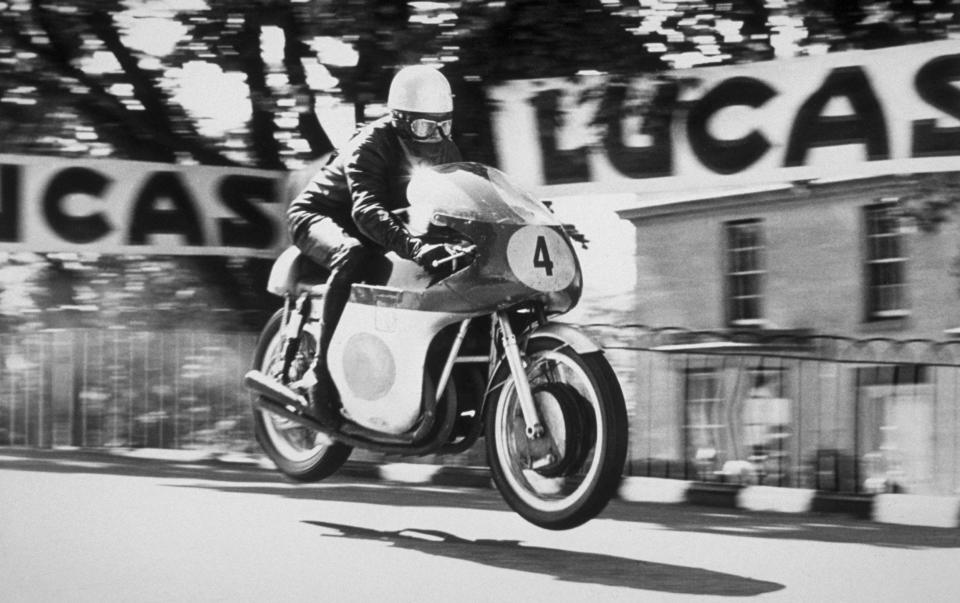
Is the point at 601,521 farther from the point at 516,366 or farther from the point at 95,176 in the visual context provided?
the point at 95,176

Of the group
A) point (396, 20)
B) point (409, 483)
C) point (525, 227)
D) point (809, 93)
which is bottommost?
point (409, 483)

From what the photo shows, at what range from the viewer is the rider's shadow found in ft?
17.0

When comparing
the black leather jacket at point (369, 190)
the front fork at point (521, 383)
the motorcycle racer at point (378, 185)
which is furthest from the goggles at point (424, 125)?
the front fork at point (521, 383)

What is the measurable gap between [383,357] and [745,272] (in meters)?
17.9

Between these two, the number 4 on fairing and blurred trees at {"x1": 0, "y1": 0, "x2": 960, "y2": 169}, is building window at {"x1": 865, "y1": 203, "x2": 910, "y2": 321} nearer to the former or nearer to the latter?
blurred trees at {"x1": 0, "y1": 0, "x2": 960, "y2": 169}

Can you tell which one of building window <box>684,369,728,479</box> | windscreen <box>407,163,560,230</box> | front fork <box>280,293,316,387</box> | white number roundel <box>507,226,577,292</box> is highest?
windscreen <box>407,163,560,230</box>

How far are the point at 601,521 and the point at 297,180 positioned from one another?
4829 millimetres

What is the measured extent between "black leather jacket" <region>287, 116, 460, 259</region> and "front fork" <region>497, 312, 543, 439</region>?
1.95ft

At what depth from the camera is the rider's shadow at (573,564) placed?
5188 mm

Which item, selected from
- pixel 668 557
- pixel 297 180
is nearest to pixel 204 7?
pixel 297 180

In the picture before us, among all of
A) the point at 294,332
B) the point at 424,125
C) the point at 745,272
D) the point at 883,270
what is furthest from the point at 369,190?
the point at 745,272

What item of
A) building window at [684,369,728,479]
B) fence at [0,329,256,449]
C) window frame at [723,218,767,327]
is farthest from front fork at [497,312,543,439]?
window frame at [723,218,767,327]

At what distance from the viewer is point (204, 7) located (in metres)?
11.6

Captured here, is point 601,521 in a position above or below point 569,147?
below
